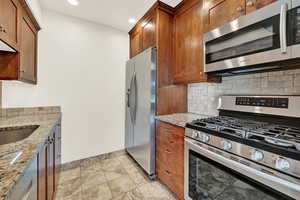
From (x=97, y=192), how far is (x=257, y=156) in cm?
187

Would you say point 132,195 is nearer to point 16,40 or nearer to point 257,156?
point 257,156

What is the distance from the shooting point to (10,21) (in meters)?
1.27

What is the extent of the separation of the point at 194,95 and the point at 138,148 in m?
1.27

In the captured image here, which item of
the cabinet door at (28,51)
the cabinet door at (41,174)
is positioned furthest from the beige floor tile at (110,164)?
the cabinet door at (28,51)

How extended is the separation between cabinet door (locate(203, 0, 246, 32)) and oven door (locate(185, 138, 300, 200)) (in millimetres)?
1270

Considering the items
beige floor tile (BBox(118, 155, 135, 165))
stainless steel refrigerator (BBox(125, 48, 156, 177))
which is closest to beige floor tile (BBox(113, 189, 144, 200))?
stainless steel refrigerator (BBox(125, 48, 156, 177))

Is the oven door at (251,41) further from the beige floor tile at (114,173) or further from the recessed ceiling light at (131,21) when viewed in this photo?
the beige floor tile at (114,173)

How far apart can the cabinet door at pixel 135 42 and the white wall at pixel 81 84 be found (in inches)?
6.5

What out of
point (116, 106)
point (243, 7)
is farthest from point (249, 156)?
point (116, 106)

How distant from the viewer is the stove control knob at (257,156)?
0.87m

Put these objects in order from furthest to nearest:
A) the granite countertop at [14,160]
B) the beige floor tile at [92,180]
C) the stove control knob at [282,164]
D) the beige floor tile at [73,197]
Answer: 1. the beige floor tile at [92,180]
2. the beige floor tile at [73,197]
3. the stove control knob at [282,164]
4. the granite countertop at [14,160]

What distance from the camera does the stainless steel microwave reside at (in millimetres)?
970

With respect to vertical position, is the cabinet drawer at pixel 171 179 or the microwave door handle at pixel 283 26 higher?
the microwave door handle at pixel 283 26

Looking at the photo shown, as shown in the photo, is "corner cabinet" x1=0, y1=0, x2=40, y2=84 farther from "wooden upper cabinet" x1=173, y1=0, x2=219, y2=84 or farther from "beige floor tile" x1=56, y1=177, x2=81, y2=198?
"wooden upper cabinet" x1=173, y1=0, x2=219, y2=84
